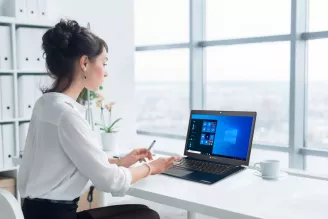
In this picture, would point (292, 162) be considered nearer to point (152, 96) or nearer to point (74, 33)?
point (152, 96)

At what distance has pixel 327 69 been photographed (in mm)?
2910

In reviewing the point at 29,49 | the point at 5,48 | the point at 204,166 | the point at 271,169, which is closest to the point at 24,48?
the point at 29,49

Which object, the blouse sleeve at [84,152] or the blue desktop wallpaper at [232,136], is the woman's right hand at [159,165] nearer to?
the blouse sleeve at [84,152]

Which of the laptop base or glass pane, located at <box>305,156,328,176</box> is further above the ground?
the laptop base

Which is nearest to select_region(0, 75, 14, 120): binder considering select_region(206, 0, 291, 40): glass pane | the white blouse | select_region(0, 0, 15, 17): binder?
select_region(0, 0, 15, 17): binder

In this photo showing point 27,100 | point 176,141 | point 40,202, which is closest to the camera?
point 40,202

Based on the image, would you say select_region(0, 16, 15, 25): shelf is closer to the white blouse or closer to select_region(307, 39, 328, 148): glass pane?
the white blouse

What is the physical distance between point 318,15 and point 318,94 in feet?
1.90

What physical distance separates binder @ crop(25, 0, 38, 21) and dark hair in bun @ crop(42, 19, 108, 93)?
1.33m

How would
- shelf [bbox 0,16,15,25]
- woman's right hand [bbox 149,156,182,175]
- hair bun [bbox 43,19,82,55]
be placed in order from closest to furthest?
hair bun [bbox 43,19,82,55]
woman's right hand [bbox 149,156,182,175]
shelf [bbox 0,16,15,25]

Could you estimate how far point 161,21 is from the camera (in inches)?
156

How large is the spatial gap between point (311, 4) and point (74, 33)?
2.07 m

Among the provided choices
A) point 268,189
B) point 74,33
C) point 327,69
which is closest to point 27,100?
point 74,33

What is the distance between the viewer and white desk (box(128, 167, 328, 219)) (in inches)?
51.2
